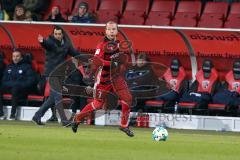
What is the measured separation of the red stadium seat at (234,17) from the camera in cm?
2208

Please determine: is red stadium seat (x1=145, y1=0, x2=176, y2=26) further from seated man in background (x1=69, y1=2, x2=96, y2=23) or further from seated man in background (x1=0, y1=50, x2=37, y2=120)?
seated man in background (x1=0, y1=50, x2=37, y2=120)

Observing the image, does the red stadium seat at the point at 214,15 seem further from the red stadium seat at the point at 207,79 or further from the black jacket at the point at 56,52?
the black jacket at the point at 56,52

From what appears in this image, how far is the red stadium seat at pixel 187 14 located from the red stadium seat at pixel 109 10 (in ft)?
5.05

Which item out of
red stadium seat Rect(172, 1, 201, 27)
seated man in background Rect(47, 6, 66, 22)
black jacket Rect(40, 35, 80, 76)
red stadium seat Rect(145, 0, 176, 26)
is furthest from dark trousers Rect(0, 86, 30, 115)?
red stadium seat Rect(172, 1, 201, 27)

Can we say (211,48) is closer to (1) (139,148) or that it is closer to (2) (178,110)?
(2) (178,110)

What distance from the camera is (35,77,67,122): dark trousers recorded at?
2005cm

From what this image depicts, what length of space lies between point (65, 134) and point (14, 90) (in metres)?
6.09

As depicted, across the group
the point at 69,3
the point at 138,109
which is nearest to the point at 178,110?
the point at 138,109

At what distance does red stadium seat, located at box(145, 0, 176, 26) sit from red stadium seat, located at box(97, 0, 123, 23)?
0.85m

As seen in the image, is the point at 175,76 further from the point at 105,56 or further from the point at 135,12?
the point at 105,56

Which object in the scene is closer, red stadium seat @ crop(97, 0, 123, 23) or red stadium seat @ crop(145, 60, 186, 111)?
red stadium seat @ crop(145, 60, 186, 111)

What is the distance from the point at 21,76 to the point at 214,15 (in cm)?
488

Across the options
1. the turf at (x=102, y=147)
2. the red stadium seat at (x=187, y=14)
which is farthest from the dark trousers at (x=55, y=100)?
the red stadium seat at (x=187, y=14)

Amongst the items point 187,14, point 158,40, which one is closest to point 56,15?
point 158,40
